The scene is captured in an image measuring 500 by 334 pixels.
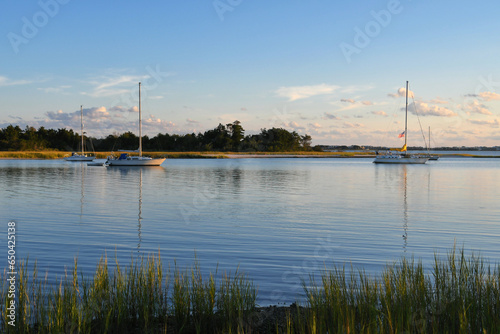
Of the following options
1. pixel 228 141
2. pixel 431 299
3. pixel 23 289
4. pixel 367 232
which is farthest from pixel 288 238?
pixel 228 141

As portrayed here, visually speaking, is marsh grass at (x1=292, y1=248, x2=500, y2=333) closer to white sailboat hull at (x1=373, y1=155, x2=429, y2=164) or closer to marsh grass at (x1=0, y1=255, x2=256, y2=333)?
marsh grass at (x1=0, y1=255, x2=256, y2=333)

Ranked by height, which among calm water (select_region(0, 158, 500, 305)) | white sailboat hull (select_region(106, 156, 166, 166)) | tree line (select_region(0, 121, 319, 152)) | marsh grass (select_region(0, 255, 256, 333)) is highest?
tree line (select_region(0, 121, 319, 152))

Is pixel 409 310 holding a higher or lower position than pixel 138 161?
lower

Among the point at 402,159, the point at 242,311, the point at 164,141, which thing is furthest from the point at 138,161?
the point at 164,141

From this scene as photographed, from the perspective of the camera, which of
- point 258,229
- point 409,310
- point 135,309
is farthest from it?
point 258,229

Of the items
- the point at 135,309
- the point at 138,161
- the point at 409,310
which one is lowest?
the point at 135,309

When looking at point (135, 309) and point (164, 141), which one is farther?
point (164, 141)

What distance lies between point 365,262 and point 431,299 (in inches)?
185

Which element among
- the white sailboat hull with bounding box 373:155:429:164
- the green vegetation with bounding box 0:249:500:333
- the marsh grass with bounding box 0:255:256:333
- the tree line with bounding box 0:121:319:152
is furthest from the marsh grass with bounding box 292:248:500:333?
the tree line with bounding box 0:121:319:152

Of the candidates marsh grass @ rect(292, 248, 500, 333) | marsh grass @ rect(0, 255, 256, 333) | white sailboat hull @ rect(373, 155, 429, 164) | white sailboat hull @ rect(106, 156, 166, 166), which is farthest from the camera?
white sailboat hull @ rect(373, 155, 429, 164)

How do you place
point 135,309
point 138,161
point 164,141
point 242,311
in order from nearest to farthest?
1. point 242,311
2. point 135,309
3. point 138,161
4. point 164,141

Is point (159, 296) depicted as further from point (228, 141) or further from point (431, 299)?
point (228, 141)

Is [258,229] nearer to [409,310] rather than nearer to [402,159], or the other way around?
[409,310]

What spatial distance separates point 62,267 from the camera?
10266mm
